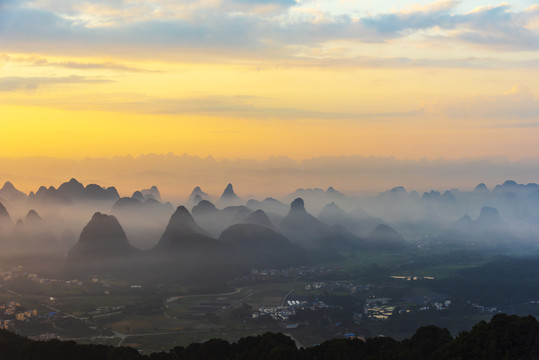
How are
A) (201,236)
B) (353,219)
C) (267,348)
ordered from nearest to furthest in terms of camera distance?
(267,348) < (201,236) < (353,219)

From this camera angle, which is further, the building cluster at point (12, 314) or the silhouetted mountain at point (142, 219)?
the silhouetted mountain at point (142, 219)

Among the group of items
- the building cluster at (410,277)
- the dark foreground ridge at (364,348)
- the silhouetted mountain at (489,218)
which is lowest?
the building cluster at (410,277)

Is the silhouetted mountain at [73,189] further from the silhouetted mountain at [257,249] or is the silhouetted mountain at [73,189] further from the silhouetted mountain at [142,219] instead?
the silhouetted mountain at [257,249]

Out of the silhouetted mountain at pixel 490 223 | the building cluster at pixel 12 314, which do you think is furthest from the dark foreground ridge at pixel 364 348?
the silhouetted mountain at pixel 490 223

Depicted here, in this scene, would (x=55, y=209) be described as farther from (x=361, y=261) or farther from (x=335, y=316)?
(x=335, y=316)

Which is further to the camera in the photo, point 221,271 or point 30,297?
point 221,271

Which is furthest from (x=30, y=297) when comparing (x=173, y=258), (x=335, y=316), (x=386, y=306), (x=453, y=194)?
(x=453, y=194)
